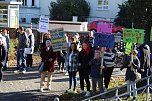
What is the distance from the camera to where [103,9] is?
44.5m

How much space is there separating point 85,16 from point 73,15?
71.8 inches

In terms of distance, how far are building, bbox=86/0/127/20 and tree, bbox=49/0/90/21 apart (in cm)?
164

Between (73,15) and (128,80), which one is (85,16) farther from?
(128,80)

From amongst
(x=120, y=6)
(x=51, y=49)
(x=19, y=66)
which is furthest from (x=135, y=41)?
(x=120, y=6)

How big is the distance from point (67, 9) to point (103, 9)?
424 cm

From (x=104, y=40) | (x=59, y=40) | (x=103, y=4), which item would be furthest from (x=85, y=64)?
(x=103, y=4)

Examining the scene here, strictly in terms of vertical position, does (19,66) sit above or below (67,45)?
below

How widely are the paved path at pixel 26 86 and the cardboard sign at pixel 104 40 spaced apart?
227 cm

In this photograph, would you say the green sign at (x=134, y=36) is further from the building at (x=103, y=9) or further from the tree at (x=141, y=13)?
the building at (x=103, y=9)

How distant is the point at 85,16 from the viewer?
44.0m

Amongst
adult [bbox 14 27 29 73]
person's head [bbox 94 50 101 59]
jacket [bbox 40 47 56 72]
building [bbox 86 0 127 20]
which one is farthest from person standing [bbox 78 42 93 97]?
building [bbox 86 0 127 20]

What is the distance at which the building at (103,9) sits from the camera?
43.7m

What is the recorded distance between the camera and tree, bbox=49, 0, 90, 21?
42.2 meters

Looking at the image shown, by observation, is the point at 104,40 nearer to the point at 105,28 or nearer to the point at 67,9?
the point at 105,28
